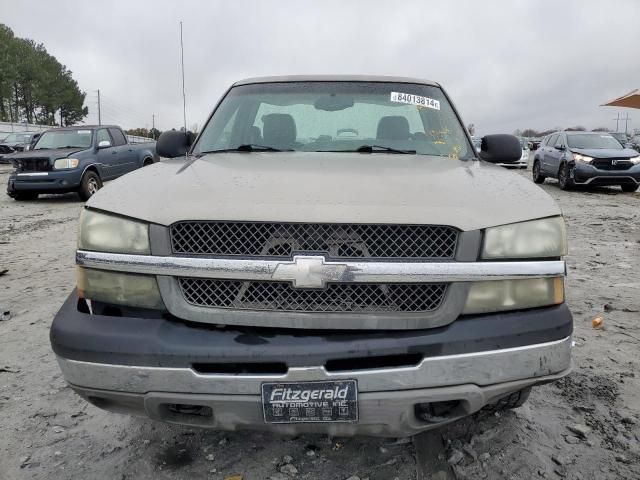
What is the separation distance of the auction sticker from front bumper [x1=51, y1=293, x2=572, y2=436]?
176cm

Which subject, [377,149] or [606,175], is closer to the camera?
[377,149]

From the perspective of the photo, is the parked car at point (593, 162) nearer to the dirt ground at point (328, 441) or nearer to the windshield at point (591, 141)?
the windshield at point (591, 141)

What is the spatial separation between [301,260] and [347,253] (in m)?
0.16

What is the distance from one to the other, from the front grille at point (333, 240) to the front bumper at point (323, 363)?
265 mm

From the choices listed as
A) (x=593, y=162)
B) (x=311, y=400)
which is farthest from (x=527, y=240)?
(x=593, y=162)

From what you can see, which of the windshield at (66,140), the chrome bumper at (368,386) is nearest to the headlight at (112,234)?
the chrome bumper at (368,386)

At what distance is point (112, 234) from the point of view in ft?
6.26

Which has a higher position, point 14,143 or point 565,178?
point 14,143

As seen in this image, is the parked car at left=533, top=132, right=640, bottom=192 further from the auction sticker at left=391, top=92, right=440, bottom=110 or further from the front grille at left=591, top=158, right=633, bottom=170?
the auction sticker at left=391, top=92, right=440, bottom=110

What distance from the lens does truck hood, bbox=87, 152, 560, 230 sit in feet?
5.85

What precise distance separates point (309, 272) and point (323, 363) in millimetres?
297

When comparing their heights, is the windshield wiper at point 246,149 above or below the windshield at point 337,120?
below

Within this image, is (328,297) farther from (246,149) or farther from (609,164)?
(609,164)

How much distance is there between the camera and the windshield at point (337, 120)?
2957 millimetres
